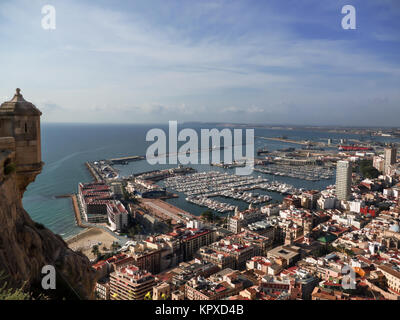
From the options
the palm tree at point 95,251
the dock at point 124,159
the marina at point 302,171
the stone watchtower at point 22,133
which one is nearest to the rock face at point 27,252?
the stone watchtower at point 22,133

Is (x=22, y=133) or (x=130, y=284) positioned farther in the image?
(x=130, y=284)

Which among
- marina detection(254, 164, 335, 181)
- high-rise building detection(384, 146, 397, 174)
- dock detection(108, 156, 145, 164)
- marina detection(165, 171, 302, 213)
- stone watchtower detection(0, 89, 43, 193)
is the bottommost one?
marina detection(165, 171, 302, 213)

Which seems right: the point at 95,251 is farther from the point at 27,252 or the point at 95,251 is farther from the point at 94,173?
the point at 94,173

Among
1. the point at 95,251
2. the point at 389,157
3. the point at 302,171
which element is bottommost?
the point at 95,251

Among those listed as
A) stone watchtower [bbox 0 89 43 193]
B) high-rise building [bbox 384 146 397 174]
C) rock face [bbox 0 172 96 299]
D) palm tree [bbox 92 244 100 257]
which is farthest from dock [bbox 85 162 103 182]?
high-rise building [bbox 384 146 397 174]

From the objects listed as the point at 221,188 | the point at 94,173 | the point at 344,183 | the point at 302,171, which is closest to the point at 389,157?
the point at 302,171

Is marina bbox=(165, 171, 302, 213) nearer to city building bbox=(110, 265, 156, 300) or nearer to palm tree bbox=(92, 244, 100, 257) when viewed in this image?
palm tree bbox=(92, 244, 100, 257)
